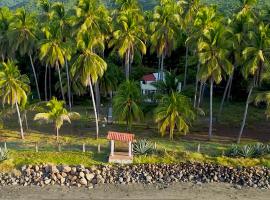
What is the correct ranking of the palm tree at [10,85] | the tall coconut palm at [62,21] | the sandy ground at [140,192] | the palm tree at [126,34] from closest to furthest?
the sandy ground at [140,192]
the palm tree at [10,85]
the palm tree at [126,34]
the tall coconut palm at [62,21]

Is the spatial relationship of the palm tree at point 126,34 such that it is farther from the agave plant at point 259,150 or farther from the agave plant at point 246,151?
the agave plant at point 259,150

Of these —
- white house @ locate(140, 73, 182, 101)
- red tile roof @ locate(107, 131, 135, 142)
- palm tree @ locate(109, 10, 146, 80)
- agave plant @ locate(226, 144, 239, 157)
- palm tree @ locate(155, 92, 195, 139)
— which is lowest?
agave plant @ locate(226, 144, 239, 157)

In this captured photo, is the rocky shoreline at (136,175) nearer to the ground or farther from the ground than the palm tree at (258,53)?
nearer to the ground

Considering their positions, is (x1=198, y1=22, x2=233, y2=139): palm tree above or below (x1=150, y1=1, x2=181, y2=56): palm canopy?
below

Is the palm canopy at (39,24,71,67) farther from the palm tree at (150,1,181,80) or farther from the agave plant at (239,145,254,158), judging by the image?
the agave plant at (239,145,254,158)

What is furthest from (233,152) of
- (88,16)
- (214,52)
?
(88,16)

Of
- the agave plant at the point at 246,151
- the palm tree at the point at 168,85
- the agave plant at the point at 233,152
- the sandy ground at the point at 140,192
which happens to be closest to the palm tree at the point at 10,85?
the sandy ground at the point at 140,192

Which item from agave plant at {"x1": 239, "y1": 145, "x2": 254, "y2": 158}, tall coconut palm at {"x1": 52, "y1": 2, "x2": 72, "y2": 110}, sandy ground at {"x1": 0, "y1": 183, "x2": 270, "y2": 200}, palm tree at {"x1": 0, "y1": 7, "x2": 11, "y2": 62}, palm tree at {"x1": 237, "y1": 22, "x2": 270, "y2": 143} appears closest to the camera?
sandy ground at {"x1": 0, "y1": 183, "x2": 270, "y2": 200}

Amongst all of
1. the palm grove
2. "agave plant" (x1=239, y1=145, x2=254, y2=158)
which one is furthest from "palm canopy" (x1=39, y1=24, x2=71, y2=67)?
"agave plant" (x1=239, y1=145, x2=254, y2=158)

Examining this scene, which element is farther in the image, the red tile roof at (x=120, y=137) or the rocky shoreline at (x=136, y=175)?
the red tile roof at (x=120, y=137)
